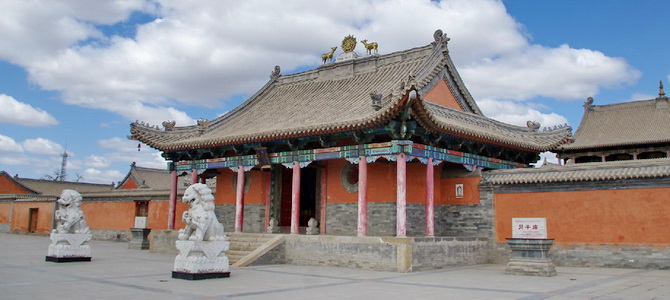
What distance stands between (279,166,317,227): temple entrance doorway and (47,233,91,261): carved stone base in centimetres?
664

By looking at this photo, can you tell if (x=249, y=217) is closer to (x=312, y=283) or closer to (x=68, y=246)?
(x=68, y=246)

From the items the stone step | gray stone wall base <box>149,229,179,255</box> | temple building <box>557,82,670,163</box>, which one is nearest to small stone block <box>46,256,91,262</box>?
the stone step

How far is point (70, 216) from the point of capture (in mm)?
13977

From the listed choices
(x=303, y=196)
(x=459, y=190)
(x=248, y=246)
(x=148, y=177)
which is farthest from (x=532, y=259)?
(x=148, y=177)

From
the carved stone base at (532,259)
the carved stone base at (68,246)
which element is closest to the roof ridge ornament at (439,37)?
the carved stone base at (532,259)

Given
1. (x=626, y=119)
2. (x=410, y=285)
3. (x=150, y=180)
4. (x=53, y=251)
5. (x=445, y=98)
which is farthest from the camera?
(x=150, y=180)

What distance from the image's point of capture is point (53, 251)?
13.9 metres

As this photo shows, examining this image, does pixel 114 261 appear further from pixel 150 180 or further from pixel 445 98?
pixel 150 180

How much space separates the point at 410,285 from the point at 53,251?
8.94m

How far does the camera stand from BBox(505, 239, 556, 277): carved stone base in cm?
→ 1220

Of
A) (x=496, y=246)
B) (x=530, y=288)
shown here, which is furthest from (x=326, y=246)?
(x=530, y=288)

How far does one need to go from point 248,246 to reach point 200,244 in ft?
16.5

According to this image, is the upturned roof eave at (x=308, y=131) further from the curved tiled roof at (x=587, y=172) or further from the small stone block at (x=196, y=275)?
the small stone block at (x=196, y=275)

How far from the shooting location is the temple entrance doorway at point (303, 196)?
19.1 m
